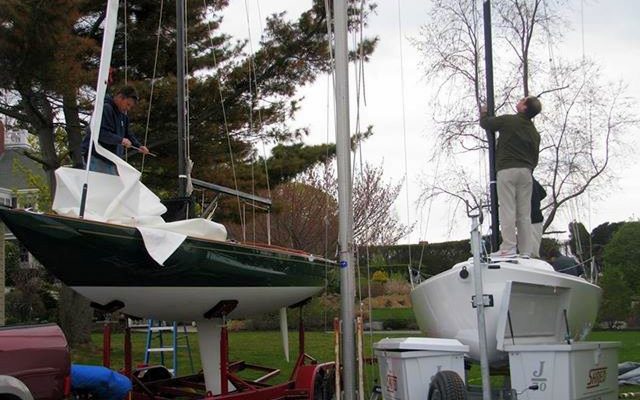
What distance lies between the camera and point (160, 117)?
15.3 meters

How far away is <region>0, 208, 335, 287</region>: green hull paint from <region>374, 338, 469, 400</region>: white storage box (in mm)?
1729

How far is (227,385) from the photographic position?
292 inches

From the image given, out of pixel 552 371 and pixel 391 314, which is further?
pixel 391 314

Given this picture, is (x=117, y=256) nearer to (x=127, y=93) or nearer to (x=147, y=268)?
(x=147, y=268)

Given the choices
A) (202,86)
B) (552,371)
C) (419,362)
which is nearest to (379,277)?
(202,86)

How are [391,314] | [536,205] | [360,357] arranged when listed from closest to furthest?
[360,357], [536,205], [391,314]

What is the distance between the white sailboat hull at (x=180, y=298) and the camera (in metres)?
6.68

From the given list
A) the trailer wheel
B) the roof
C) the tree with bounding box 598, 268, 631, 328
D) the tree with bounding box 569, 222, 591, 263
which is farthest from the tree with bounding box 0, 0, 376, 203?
the roof

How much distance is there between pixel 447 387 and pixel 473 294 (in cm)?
103

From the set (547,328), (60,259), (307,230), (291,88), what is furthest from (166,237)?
(307,230)

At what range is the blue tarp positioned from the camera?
20.5ft

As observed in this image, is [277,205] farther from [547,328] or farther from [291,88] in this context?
[547,328]

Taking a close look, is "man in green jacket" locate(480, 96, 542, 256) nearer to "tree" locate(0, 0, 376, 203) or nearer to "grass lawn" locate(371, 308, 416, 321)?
"tree" locate(0, 0, 376, 203)

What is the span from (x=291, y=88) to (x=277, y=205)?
273cm
